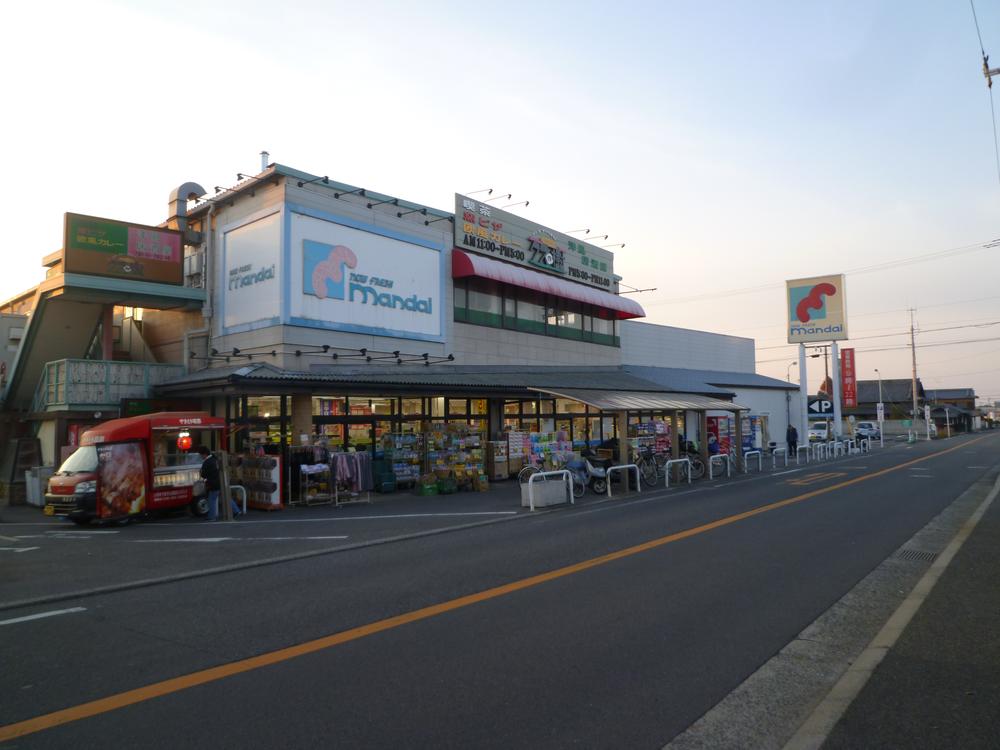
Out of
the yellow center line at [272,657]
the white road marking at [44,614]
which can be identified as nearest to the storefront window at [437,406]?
the yellow center line at [272,657]

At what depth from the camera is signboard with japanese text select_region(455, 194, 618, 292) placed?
2617 centimetres

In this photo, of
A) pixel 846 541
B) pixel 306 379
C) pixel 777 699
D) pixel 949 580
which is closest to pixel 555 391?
pixel 306 379

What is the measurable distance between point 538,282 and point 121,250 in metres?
15.0

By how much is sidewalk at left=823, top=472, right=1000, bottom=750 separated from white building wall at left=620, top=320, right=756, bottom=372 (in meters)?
29.7

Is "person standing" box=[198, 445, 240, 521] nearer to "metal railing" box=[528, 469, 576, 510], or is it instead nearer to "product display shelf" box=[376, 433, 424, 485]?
"product display shelf" box=[376, 433, 424, 485]

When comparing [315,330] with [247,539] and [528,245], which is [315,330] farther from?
[528,245]

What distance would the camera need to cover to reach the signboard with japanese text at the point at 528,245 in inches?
1030

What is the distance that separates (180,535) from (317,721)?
1060 centimetres

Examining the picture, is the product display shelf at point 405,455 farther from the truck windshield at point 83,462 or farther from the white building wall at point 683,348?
the white building wall at point 683,348

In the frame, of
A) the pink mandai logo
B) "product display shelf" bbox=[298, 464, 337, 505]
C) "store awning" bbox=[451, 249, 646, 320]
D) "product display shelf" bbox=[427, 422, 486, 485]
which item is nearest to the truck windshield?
"product display shelf" bbox=[298, 464, 337, 505]

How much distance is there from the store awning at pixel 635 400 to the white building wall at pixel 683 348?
31.3 ft

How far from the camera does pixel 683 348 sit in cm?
4153

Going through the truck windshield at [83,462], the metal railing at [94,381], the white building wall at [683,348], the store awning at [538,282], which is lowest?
the truck windshield at [83,462]

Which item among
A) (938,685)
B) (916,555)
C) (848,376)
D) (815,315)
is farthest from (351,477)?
(848,376)
